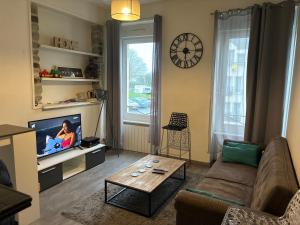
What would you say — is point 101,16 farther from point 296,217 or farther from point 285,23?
point 296,217

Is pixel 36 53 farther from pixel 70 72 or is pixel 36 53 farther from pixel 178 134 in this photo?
pixel 178 134

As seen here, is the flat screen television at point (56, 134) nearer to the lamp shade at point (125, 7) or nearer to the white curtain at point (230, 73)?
the lamp shade at point (125, 7)

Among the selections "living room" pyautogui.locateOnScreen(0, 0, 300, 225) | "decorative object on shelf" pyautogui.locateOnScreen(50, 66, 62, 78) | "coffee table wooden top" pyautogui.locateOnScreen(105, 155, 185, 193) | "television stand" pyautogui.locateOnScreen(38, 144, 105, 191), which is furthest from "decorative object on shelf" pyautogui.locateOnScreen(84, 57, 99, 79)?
"coffee table wooden top" pyautogui.locateOnScreen(105, 155, 185, 193)

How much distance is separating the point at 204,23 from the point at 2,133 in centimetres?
319

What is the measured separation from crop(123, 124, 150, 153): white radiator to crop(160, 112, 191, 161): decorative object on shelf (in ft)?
1.17

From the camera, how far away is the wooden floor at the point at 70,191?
98.2 inches

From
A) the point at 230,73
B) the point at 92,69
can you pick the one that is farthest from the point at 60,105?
the point at 230,73

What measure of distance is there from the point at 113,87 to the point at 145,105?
2.31 ft

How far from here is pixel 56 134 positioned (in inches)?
137

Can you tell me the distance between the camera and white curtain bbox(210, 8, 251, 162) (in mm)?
3521

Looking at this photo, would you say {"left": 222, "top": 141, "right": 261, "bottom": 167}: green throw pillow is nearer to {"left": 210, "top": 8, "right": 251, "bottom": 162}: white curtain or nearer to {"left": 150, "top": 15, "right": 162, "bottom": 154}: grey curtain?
{"left": 210, "top": 8, "right": 251, "bottom": 162}: white curtain


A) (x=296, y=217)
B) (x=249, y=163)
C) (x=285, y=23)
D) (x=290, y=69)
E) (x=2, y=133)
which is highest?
(x=285, y=23)

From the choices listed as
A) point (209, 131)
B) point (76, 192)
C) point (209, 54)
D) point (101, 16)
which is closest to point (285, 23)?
point (209, 54)

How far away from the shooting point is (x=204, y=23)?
12.5 ft
